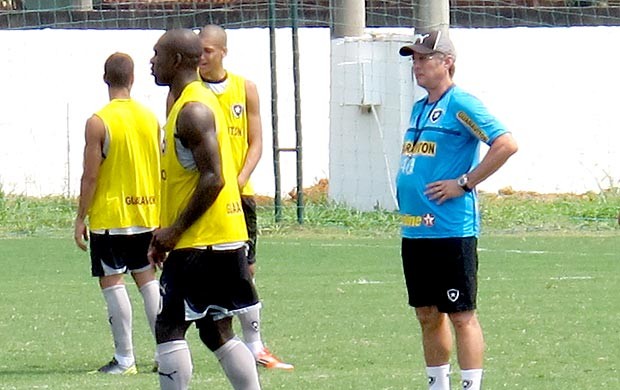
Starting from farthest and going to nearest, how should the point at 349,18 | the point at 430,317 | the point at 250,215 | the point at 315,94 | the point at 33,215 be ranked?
the point at 315,94
the point at 349,18
the point at 33,215
the point at 250,215
the point at 430,317

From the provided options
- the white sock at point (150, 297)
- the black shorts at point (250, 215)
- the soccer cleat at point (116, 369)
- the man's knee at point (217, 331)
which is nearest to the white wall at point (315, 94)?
the black shorts at point (250, 215)

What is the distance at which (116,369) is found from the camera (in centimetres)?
888

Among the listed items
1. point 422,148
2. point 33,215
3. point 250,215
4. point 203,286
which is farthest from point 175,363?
point 33,215

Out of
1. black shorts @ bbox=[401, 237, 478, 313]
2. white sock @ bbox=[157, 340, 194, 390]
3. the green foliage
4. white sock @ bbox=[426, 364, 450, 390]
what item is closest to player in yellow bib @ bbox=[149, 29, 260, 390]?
white sock @ bbox=[157, 340, 194, 390]

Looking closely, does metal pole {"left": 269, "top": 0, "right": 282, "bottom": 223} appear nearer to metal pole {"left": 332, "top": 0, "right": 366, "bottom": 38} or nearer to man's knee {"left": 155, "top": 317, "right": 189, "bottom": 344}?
metal pole {"left": 332, "top": 0, "right": 366, "bottom": 38}

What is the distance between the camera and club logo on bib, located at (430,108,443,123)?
748 centimetres

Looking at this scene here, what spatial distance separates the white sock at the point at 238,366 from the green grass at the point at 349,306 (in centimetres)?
130

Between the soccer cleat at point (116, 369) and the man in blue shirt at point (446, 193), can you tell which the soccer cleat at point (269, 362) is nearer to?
the soccer cleat at point (116, 369)

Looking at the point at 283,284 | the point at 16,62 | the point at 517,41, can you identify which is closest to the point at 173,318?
the point at 283,284

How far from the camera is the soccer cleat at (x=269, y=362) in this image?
8.95 metres

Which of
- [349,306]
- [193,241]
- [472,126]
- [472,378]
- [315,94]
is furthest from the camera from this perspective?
[315,94]

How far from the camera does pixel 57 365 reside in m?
9.16

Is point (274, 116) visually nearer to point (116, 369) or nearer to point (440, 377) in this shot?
point (116, 369)

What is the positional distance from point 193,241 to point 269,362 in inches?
87.1
